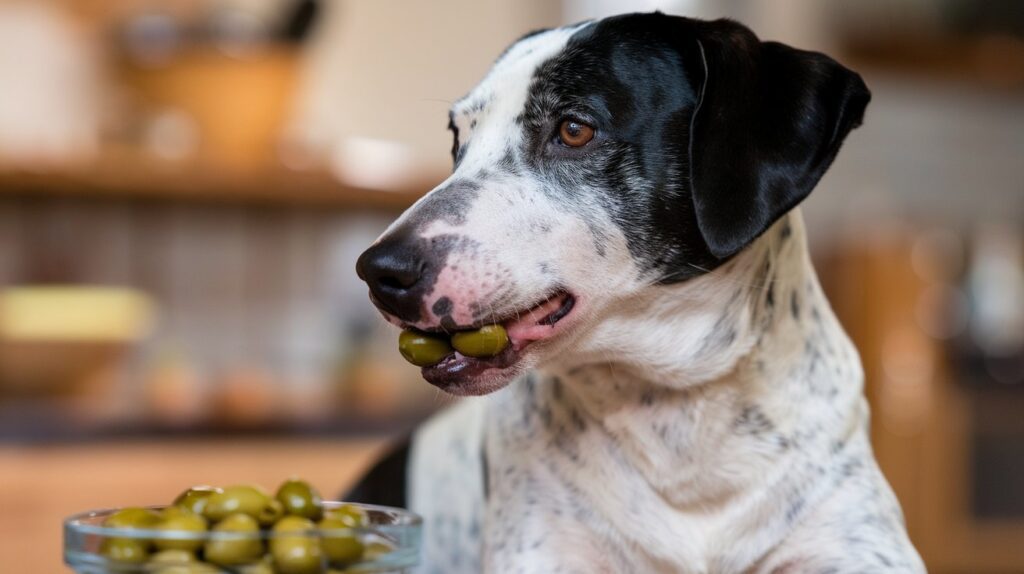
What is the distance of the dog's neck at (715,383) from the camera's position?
1.33m

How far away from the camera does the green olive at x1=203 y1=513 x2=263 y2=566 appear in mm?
893

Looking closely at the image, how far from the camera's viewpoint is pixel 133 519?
0.94 metres

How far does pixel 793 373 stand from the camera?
4.49ft

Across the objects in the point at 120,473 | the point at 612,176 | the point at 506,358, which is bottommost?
the point at 120,473

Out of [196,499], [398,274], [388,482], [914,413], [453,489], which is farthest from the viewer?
[914,413]

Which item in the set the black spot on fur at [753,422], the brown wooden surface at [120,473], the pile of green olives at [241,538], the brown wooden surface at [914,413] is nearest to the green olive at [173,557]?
the pile of green olives at [241,538]

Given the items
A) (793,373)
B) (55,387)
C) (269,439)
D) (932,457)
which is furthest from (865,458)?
(932,457)

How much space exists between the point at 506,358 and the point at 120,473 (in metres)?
2.20

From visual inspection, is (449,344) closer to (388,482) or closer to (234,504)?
(234,504)

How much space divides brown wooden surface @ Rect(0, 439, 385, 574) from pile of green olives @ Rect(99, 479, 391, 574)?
2.13 m

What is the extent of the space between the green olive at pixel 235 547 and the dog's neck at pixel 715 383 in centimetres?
48

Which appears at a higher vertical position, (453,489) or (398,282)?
(398,282)

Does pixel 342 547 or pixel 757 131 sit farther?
pixel 757 131

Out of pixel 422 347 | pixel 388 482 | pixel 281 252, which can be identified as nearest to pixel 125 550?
pixel 422 347
